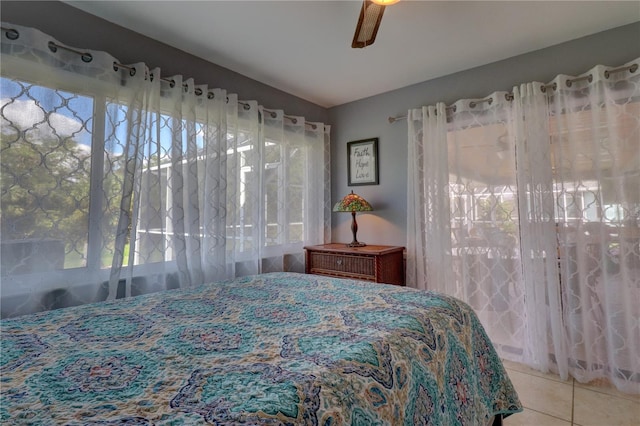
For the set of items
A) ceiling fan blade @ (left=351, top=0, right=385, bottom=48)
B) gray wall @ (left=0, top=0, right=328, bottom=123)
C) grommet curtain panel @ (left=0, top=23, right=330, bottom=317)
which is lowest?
grommet curtain panel @ (left=0, top=23, right=330, bottom=317)

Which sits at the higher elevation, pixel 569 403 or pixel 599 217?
pixel 599 217

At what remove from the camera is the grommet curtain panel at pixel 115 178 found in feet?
5.07

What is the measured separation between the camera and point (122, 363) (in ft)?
2.67

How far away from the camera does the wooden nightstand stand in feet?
8.51

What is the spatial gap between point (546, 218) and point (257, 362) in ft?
7.53

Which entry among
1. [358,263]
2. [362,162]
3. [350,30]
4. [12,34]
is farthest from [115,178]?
[362,162]

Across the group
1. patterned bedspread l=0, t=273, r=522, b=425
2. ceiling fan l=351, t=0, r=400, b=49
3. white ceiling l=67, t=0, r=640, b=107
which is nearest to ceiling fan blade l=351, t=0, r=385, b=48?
ceiling fan l=351, t=0, r=400, b=49

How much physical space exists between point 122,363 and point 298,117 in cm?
261

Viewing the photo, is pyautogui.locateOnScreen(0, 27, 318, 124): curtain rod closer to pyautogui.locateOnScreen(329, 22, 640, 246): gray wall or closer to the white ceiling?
the white ceiling

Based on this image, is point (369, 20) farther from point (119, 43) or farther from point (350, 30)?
point (119, 43)

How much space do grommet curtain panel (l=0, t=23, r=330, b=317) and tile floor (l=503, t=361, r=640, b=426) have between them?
2.09 meters

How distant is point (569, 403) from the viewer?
6.07 ft

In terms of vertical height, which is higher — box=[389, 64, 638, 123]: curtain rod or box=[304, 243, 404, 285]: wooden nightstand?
box=[389, 64, 638, 123]: curtain rod

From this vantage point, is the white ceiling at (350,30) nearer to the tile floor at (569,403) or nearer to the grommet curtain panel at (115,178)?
the grommet curtain panel at (115,178)
